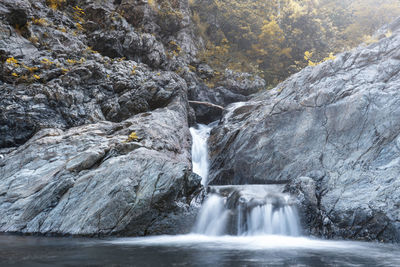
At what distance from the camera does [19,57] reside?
12500 millimetres

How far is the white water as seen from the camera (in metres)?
11.8

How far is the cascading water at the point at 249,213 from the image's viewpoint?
6.90 metres

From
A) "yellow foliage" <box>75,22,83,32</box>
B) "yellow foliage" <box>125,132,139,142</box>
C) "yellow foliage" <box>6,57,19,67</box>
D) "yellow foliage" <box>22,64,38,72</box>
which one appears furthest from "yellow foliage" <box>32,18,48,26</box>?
"yellow foliage" <box>125,132,139,142</box>

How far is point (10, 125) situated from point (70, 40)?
7.18 metres

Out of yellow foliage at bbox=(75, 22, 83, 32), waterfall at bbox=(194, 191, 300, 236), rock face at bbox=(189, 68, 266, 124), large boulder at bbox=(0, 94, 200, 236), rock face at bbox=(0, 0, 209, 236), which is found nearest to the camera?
large boulder at bbox=(0, 94, 200, 236)

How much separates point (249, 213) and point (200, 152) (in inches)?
238

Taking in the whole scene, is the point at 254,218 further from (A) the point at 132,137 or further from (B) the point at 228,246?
(A) the point at 132,137

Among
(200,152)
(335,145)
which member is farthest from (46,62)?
(335,145)

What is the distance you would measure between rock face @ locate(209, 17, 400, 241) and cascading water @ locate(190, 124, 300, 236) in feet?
1.68

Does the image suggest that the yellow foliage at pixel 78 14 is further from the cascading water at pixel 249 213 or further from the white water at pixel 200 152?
the cascading water at pixel 249 213

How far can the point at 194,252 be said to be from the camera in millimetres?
4961

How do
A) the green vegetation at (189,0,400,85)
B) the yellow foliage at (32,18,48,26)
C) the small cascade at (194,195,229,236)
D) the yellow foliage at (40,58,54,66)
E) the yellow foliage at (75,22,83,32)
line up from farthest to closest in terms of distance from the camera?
the green vegetation at (189,0,400,85) → the yellow foliage at (75,22,83,32) → the yellow foliage at (32,18,48,26) → the yellow foliage at (40,58,54,66) → the small cascade at (194,195,229,236)

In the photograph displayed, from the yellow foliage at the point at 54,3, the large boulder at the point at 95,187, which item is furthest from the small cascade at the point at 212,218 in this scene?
the yellow foliage at the point at 54,3

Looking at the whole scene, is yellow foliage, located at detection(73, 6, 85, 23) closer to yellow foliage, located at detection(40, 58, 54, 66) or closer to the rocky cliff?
the rocky cliff
